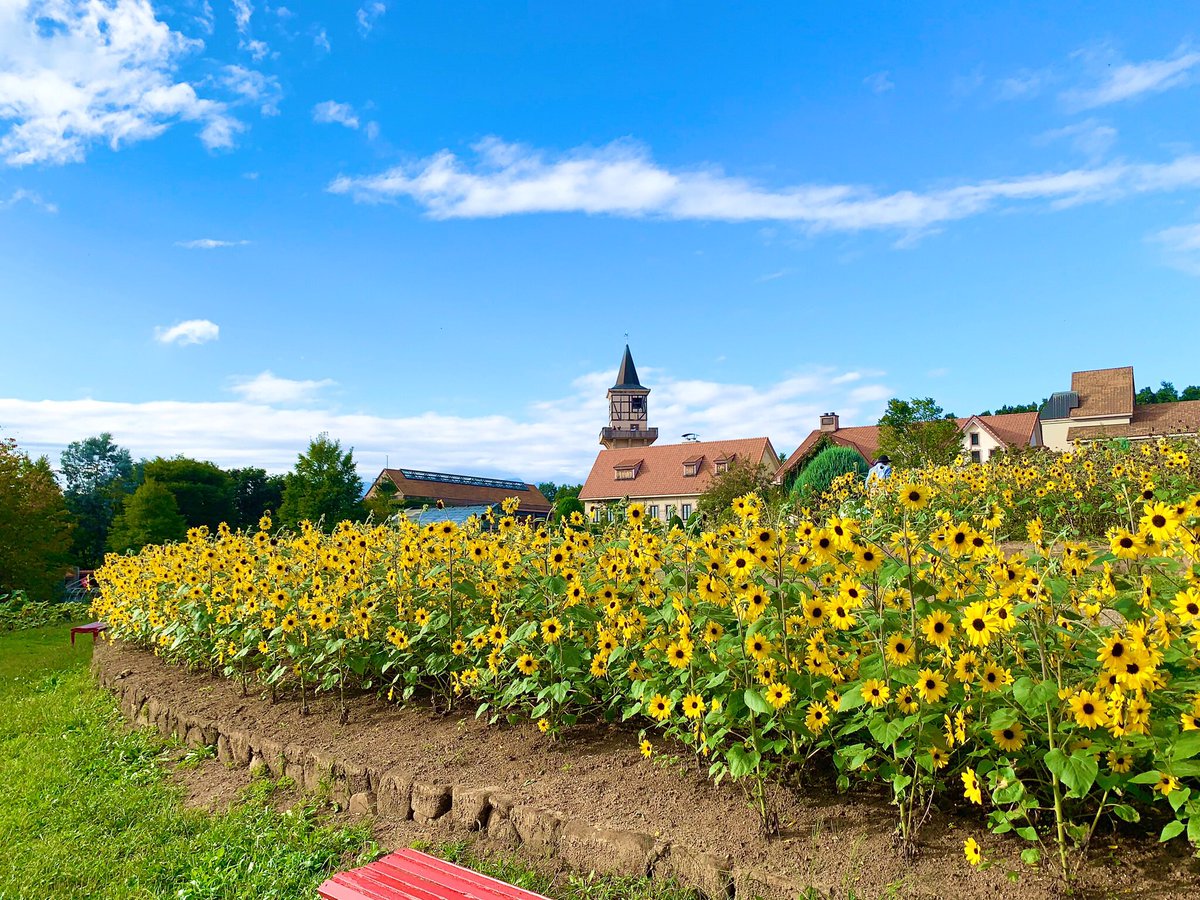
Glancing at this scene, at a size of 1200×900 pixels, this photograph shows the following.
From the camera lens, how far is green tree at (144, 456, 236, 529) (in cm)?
4169

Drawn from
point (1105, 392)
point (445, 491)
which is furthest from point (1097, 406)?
point (445, 491)

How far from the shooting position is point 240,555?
6129 mm

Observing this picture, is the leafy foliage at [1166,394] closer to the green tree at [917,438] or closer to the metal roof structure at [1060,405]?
the metal roof structure at [1060,405]

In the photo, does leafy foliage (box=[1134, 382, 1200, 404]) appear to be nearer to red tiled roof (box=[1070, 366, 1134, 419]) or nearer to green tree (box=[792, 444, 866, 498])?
red tiled roof (box=[1070, 366, 1134, 419])

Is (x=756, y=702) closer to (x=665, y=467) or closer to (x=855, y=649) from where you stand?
(x=855, y=649)

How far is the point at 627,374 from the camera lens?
65812 mm

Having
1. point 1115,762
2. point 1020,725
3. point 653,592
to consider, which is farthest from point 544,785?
point 1115,762

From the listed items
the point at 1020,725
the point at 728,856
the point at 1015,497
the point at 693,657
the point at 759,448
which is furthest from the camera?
the point at 759,448

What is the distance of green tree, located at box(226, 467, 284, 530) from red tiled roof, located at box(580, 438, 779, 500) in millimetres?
19962

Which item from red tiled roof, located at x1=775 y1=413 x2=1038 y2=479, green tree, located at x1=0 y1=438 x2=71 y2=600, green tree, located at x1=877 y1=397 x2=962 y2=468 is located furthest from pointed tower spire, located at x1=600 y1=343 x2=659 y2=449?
green tree, located at x1=0 y1=438 x2=71 y2=600

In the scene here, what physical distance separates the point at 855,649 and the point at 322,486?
37456 millimetres

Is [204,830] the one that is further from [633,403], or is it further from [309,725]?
[633,403]

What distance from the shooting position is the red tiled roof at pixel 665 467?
133ft

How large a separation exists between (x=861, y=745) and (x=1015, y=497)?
22.6 feet
